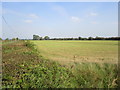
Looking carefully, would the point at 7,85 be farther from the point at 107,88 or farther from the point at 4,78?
the point at 107,88

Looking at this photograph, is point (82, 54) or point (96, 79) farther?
point (82, 54)

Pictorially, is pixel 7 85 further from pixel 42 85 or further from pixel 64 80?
pixel 64 80

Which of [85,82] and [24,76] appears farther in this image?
[24,76]

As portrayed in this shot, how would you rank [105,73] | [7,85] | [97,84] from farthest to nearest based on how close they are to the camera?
[105,73], [97,84], [7,85]

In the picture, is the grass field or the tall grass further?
the grass field

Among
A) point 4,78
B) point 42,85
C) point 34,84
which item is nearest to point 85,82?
point 42,85

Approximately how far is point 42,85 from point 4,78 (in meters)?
0.97

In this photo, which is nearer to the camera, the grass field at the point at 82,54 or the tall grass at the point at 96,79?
the tall grass at the point at 96,79

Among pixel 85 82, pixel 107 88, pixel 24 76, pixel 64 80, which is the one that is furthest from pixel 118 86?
pixel 24 76

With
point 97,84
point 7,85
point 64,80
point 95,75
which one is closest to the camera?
point 7,85

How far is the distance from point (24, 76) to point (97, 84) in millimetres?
1752

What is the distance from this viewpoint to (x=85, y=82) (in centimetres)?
213

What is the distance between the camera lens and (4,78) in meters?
2.20

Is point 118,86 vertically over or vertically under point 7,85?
under
